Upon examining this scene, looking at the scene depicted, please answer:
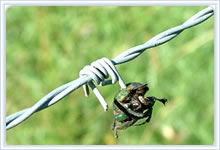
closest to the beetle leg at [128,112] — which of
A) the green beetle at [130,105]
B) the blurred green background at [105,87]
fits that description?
the green beetle at [130,105]

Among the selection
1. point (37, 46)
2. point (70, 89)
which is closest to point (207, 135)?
point (37, 46)

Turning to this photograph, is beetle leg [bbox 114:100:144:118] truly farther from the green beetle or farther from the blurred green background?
the blurred green background

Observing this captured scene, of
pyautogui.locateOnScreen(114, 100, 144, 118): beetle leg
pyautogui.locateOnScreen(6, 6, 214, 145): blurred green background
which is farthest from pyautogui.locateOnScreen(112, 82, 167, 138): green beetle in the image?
pyautogui.locateOnScreen(6, 6, 214, 145): blurred green background

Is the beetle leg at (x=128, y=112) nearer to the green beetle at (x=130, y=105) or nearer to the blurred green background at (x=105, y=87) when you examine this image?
the green beetle at (x=130, y=105)

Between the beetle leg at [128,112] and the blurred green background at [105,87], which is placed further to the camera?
the blurred green background at [105,87]

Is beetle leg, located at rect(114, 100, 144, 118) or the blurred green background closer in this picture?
beetle leg, located at rect(114, 100, 144, 118)
